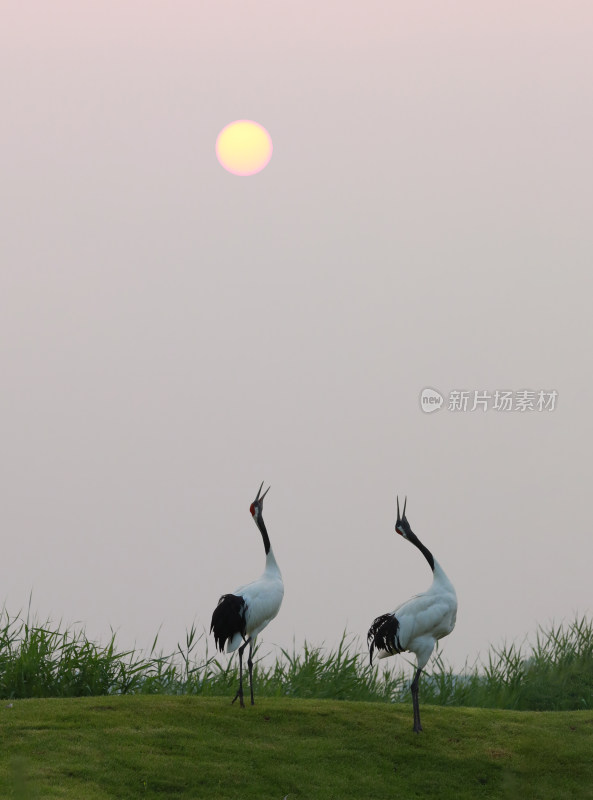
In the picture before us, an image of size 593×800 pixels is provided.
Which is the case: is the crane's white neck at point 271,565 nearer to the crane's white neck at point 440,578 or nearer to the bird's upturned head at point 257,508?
the bird's upturned head at point 257,508

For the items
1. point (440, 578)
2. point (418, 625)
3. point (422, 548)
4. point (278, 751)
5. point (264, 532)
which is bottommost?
point (278, 751)

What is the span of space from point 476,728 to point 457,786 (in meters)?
1.53

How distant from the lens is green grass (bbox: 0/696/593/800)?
8.25m

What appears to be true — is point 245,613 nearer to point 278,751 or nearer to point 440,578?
point 278,751

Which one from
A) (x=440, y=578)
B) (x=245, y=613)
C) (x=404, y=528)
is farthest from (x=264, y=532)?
(x=440, y=578)

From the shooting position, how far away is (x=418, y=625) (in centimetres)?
970

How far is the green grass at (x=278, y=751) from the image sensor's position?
8250 millimetres

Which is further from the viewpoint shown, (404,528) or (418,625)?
(404,528)

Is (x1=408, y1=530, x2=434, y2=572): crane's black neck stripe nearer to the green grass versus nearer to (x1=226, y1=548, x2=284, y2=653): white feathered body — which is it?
(x1=226, y1=548, x2=284, y2=653): white feathered body

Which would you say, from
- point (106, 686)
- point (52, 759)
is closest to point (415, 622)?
point (52, 759)

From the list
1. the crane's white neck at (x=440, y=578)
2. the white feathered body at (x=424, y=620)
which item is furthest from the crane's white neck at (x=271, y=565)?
the crane's white neck at (x=440, y=578)

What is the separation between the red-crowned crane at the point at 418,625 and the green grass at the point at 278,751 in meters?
0.72

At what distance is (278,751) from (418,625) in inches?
78.8

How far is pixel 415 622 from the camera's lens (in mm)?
9711
